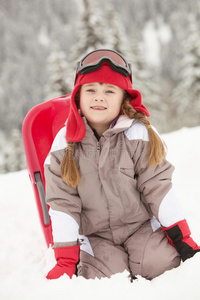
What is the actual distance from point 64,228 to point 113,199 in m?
0.37

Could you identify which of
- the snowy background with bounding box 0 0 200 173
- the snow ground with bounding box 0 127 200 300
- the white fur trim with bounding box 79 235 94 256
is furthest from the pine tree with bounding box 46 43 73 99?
the white fur trim with bounding box 79 235 94 256

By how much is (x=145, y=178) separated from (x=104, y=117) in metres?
0.50

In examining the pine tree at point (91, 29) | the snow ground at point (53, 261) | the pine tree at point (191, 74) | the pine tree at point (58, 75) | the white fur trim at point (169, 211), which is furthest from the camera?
the pine tree at point (191, 74)

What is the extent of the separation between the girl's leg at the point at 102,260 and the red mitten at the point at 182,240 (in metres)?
0.34

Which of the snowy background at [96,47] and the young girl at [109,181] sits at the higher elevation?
the snowy background at [96,47]

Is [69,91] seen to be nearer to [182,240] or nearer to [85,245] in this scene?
[85,245]

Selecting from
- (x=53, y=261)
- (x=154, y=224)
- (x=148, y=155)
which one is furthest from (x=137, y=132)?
(x=53, y=261)

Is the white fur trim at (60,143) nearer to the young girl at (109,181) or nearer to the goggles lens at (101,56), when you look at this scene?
the young girl at (109,181)

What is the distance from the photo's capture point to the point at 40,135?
8.11 feet

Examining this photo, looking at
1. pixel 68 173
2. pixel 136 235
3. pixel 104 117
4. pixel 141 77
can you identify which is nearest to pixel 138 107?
pixel 104 117

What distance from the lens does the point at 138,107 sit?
1958mm

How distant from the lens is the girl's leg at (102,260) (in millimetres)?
1687

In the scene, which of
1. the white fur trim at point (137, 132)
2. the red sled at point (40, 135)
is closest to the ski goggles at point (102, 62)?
the white fur trim at point (137, 132)

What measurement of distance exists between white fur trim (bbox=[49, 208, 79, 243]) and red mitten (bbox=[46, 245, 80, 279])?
6 cm
